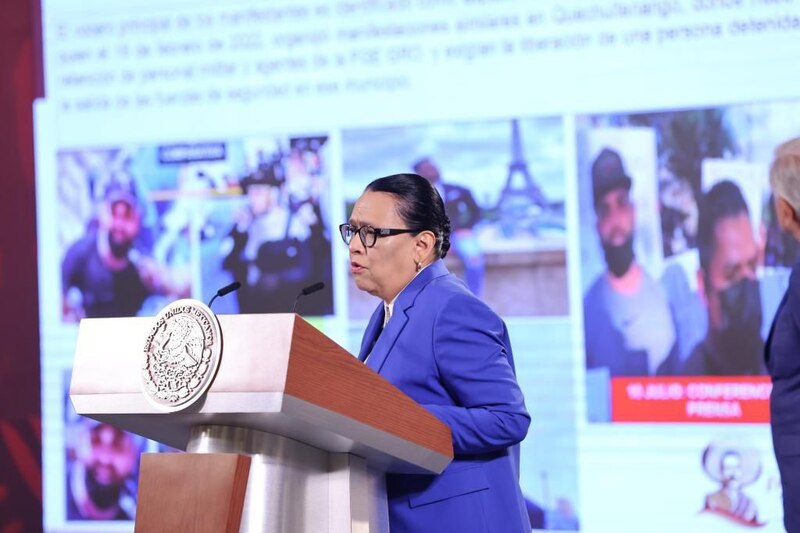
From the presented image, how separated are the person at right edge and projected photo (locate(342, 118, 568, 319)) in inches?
60.7

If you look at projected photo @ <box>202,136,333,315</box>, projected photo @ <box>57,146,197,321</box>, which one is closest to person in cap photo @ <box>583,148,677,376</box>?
projected photo @ <box>202,136,333,315</box>

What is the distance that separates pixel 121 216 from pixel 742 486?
2443 millimetres

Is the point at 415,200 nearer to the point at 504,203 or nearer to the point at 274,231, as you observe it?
the point at 504,203

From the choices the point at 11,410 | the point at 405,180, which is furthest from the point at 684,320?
the point at 11,410

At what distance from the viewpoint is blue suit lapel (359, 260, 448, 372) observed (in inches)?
72.8

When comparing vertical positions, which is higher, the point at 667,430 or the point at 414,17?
the point at 414,17

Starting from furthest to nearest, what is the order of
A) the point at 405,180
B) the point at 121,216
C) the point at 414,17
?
the point at 121,216, the point at 414,17, the point at 405,180

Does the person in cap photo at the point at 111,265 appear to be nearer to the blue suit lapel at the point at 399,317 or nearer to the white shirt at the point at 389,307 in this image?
the white shirt at the point at 389,307

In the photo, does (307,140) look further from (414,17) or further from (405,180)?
(405,180)

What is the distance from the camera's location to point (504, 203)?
11.3ft

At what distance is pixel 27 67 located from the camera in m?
4.07

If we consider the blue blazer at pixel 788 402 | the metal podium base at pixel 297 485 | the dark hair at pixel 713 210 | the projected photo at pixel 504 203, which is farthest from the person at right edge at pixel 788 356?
the projected photo at pixel 504 203

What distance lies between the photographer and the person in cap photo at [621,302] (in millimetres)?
3283

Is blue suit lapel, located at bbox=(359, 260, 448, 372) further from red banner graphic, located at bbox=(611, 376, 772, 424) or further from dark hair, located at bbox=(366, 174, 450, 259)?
red banner graphic, located at bbox=(611, 376, 772, 424)
